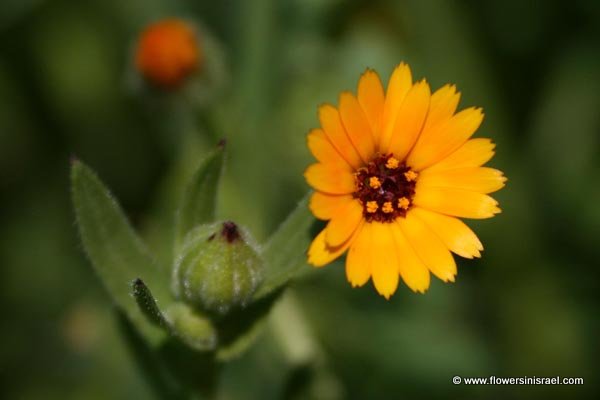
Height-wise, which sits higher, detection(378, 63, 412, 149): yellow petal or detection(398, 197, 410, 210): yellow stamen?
detection(378, 63, 412, 149): yellow petal

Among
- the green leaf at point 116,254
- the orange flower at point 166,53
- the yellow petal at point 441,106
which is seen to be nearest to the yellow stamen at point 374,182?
the yellow petal at point 441,106

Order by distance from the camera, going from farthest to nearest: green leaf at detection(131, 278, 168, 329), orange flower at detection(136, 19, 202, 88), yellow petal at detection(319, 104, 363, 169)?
orange flower at detection(136, 19, 202, 88) < yellow petal at detection(319, 104, 363, 169) < green leaf at detection(131, 278, 168, 329)

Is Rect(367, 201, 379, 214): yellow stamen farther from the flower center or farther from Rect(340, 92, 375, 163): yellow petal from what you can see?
Rect(340, 92, 375, 163): yellow petal

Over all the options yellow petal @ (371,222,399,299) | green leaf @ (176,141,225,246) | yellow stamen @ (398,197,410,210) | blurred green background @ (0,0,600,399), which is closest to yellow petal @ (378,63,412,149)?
yellow stamen @ (398,197,410,210)

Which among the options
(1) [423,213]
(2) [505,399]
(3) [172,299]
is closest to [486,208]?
(1) [423,213]

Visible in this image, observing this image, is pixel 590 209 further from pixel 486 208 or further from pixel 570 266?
pixel 486 208
